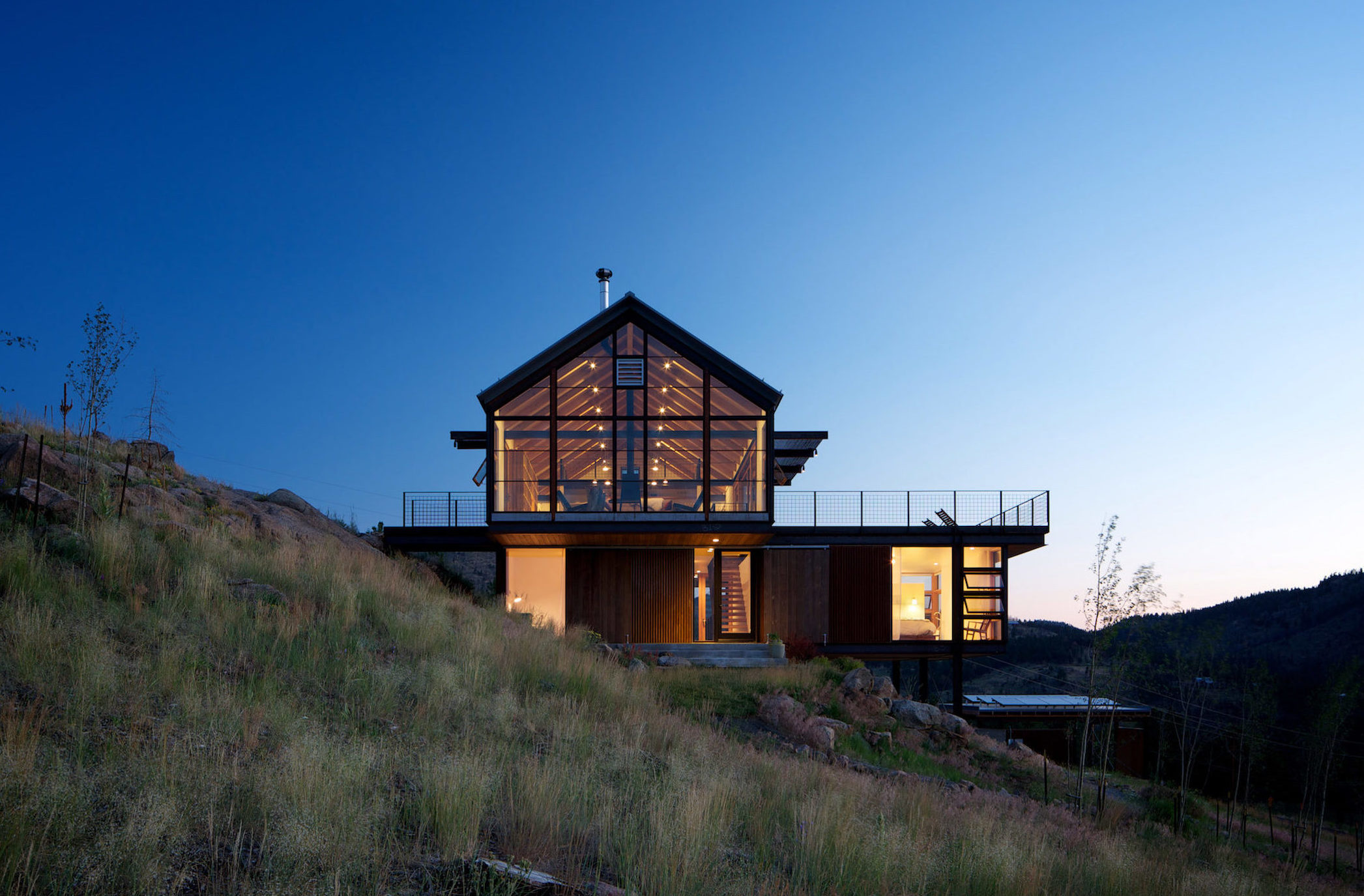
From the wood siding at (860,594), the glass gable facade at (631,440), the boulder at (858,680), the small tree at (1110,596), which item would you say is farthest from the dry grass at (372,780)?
the wood siding at (860,594)

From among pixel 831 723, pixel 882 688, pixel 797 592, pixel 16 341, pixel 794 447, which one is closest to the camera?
pixel 16 341

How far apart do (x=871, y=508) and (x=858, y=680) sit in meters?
7.67

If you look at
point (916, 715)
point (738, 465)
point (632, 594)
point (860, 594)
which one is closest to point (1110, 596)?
point (916, 715)

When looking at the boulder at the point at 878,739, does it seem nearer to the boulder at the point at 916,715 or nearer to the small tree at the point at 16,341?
the boulder at the point at 916,715

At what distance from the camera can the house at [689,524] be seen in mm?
19781

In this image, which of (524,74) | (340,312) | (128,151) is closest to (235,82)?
(524,74)

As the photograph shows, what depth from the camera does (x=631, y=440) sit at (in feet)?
65.0

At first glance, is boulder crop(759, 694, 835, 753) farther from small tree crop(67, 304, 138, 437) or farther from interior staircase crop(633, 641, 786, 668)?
small tree crop(67, 304, 138, 437)

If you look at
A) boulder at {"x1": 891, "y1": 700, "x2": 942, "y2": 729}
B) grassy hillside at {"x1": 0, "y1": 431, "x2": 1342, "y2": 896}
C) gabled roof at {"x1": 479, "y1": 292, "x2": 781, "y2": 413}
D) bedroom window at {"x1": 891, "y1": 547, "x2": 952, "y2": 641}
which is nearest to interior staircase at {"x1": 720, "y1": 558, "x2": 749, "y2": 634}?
bedroom window at {"x1": 891, "y1": 547, "x2": 952, "y2": 641}

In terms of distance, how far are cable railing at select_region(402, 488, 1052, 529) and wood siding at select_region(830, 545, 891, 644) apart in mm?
920

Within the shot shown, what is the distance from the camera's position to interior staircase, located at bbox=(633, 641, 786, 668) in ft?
60.4

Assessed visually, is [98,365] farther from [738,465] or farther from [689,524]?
[738,465]

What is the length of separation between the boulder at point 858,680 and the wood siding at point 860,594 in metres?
5.45

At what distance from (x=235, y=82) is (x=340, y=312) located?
118 metres
